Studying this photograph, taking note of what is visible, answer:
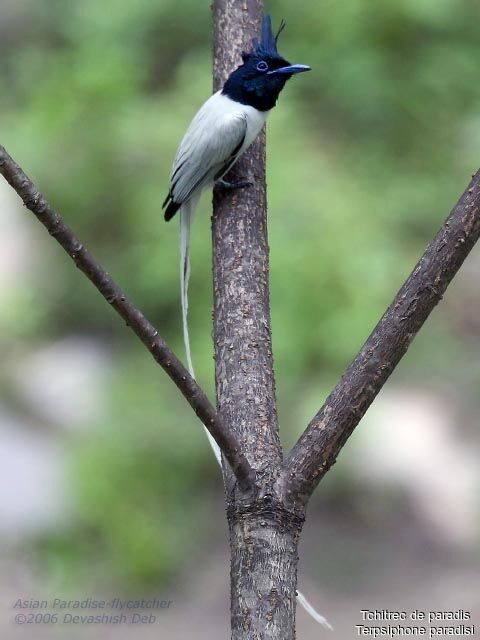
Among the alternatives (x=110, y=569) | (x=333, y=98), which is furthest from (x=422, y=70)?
(x=110, y=569)

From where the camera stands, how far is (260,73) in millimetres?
Result: 2355

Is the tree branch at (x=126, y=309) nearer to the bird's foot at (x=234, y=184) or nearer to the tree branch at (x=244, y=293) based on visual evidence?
the tree branch at (x=244, y=293)


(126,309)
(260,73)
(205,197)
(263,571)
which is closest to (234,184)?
(260,73)

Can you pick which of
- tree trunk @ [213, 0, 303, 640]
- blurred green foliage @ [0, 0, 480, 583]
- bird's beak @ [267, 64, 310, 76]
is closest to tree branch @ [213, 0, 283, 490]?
tree trunk @ [213, 0, 303, 640]

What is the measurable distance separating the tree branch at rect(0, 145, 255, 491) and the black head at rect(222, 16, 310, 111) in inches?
44.7

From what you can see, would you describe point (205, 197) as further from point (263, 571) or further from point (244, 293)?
point (263, 571)

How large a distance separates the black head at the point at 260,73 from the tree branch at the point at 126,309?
113 cm

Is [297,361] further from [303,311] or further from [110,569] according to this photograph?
[110,569]

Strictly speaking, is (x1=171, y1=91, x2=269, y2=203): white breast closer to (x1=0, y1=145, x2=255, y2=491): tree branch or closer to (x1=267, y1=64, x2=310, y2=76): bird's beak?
(x1=267, y1=64, x2=310, y2=76): bird's beak

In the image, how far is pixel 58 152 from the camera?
4426 millimetres

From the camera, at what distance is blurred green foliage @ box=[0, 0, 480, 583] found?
12.0ft

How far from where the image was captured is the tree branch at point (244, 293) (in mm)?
1565

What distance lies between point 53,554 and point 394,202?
Answer: 2.15 metres

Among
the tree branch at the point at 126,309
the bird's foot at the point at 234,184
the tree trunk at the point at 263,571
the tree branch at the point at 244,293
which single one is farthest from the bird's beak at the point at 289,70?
the tree trunk at the point at 263,571
